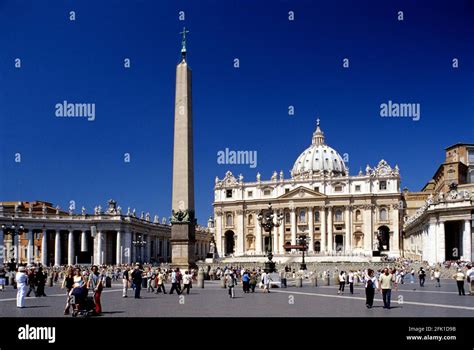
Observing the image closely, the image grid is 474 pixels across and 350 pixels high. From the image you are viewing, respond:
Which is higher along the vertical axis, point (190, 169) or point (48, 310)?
point (190, 169)

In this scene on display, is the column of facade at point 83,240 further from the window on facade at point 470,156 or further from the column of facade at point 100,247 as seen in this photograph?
the window on facade at point 470,156

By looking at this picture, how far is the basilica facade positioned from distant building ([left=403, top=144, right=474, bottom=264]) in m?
8.27

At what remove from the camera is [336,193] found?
99.0 m

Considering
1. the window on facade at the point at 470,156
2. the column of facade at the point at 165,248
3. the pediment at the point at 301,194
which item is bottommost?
the column of facade at the point at 165,248

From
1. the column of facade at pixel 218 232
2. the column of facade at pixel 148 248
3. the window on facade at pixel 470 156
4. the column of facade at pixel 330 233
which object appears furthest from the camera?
the column of facade at pixel 218 232

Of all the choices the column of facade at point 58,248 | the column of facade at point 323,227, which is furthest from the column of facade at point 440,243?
the column of facade at point 323,227

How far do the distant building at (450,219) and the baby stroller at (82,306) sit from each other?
145ft

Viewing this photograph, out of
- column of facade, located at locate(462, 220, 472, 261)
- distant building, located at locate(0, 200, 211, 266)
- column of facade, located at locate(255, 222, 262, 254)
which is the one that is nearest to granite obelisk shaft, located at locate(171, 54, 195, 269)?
column of facade, located at locate(462, 220, 472, 261)

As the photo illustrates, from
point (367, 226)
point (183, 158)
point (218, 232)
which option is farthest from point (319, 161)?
point (183, 158)

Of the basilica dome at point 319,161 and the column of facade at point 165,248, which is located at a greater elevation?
the basilica dome at point 319,161

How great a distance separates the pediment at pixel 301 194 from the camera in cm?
9850
